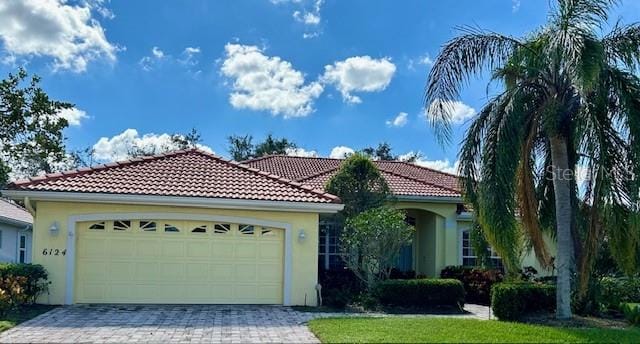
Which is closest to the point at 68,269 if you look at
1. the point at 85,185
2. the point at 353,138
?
the point at 85,185

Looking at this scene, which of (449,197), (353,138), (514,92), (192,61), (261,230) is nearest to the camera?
(514,92)

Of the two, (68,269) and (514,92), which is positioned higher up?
(514,92)

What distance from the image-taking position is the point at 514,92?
12398mm

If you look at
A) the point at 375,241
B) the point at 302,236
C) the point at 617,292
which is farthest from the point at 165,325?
the point at 617,292

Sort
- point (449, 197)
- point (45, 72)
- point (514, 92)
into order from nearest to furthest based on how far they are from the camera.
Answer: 1. point (514, 92)
2. point (449, 197)
3. point (45, 72)

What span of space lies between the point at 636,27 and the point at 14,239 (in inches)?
1015

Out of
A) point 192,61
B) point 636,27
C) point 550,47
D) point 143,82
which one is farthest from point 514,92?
point 143,82

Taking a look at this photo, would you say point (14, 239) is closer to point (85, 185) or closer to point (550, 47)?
point (85, 185)

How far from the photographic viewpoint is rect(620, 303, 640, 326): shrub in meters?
12.1

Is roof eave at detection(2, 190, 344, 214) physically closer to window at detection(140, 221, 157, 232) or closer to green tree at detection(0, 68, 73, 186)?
window at detection(140, 221, 157, 232)

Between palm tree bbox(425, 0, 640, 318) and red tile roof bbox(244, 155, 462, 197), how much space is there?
13.3 feet

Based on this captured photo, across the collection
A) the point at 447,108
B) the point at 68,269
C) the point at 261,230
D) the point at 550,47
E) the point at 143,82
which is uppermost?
the point at 143,82

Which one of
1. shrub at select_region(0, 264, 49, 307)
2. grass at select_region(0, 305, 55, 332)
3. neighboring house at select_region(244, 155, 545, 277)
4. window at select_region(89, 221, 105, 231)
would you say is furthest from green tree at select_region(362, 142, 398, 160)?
grass at select_region(0, 305, 55, 332)

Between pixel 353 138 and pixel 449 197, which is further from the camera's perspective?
pixel 353 138
